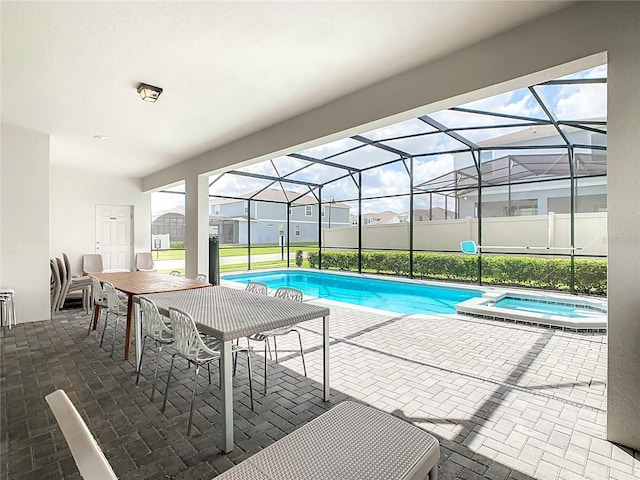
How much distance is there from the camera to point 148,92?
12.0 ft

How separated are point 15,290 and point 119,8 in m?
4.92

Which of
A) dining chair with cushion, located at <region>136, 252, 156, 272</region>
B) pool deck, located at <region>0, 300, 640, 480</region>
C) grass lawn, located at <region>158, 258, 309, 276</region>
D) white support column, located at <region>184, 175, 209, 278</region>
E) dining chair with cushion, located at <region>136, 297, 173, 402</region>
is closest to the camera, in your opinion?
pool deck, located at <region>0, 300, 640, 480</region>

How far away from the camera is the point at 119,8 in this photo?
243 centimetres

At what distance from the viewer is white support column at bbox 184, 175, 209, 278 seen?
685 cm

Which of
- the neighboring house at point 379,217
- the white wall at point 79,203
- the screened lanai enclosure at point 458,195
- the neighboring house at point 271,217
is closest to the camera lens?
the screened lanai enclosure at point 458,195

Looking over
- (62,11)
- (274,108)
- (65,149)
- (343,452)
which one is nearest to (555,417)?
(343,452)

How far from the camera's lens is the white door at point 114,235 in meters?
8.54

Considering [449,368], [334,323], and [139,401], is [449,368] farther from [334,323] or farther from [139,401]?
[139,401]

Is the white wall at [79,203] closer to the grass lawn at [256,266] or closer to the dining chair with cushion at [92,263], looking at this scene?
the dining chair with cushion at [92,263]

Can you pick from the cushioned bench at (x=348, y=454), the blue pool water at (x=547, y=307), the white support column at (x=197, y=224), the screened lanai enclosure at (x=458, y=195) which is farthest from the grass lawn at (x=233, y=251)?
the cushioned bench at (x=348, y=454)

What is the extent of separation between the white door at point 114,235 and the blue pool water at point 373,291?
285cm

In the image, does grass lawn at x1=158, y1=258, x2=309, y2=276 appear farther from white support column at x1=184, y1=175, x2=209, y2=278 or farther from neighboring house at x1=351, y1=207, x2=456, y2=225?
white support column at x1=184, y1=175, x2=209, y2=278

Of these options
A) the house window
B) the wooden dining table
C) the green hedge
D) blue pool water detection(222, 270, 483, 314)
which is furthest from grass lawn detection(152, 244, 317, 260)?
the house window

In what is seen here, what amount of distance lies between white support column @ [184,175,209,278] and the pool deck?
8.78 ft
